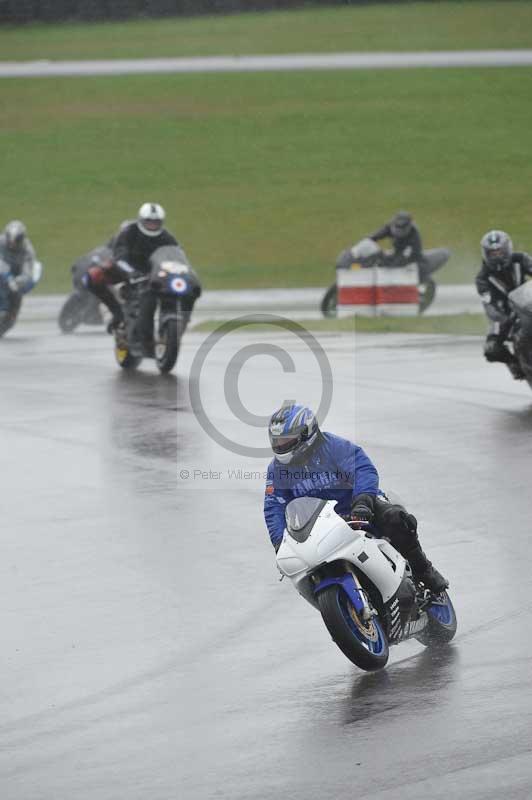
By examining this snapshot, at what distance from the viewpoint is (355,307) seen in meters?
24.8

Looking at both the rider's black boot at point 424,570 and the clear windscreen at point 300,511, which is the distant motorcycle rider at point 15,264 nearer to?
the rider's black boot at point 424,570

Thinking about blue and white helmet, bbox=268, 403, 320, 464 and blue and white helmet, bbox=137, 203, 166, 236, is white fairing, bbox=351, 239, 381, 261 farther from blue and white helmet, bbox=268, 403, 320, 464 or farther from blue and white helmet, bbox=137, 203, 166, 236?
blue and white helmet, bbox=268, 403, 320, 464

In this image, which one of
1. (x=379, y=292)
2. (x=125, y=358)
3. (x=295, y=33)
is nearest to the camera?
(x=125, y=358)

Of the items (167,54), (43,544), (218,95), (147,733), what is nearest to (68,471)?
(43,544)

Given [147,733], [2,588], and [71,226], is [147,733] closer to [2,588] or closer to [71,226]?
[2,588]

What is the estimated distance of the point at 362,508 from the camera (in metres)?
7.77

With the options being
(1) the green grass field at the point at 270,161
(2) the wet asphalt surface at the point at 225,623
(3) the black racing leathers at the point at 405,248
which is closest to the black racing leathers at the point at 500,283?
(2) the wet asphalt surface at the point at 225,623

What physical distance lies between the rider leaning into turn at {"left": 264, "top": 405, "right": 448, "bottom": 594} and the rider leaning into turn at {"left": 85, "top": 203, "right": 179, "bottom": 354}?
1063 centimetres

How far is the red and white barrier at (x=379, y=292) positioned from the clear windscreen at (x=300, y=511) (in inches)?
665

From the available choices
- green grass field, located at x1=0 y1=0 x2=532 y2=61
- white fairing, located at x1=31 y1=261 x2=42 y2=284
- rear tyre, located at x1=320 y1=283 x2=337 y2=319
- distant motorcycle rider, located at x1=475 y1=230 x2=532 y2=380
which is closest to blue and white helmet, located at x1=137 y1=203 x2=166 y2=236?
distant motorcycle rider, located at x1=475 y1=230 x2=532 y2=380

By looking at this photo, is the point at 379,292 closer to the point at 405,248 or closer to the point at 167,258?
the point at 405,248

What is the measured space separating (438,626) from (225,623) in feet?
3.86

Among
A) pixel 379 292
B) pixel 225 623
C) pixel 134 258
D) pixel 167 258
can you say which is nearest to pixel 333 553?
pixel 225 623

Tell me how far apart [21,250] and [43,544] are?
47.9 feet
